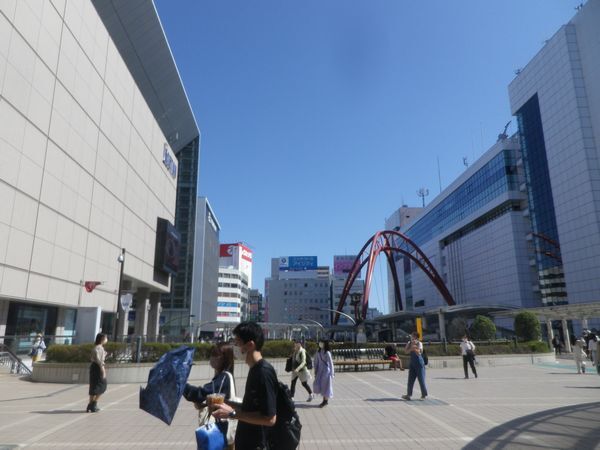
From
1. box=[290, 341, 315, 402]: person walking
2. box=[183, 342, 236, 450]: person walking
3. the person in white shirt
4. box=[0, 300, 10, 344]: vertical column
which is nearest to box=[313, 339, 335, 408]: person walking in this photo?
box=[290, 341, 315, 402]: person walking

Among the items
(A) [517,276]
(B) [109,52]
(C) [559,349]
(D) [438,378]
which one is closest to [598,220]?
(A) [517,276]

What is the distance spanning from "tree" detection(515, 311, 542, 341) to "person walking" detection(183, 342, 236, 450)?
28.4m

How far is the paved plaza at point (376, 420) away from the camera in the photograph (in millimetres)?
7051

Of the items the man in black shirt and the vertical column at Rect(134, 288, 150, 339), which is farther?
the vertical column at Rect(134, 288, 150, 339)

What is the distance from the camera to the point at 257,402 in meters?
3.15

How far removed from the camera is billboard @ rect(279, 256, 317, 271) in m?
152

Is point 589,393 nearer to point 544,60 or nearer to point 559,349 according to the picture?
point 559,349

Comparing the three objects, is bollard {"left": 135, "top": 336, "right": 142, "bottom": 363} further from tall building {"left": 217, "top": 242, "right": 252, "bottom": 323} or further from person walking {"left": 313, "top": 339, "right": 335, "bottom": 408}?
tall building {"left": 217, "top": 242, "right": 252, "bottom": 323}

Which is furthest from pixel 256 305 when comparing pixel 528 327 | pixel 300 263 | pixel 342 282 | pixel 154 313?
pixel 528 327

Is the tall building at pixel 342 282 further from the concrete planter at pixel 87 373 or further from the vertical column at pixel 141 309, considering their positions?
the concrete planter at pixel 87 373

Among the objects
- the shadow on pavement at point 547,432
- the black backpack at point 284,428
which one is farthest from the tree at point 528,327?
the black backpack at point 284,428

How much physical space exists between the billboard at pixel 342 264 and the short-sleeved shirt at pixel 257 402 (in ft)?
499

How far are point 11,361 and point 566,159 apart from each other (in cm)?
6016

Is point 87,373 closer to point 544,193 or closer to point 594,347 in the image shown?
point 594,347
